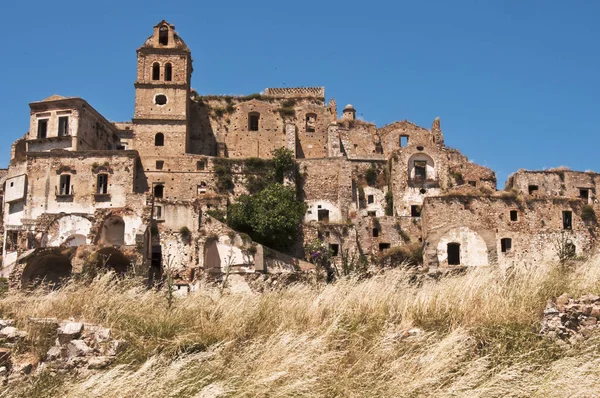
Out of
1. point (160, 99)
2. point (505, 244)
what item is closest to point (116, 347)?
point (505, 244)

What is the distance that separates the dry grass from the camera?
332 inches

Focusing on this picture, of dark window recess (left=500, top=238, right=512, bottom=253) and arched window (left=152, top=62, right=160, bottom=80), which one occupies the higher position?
arched window (left=152, top=62, right=160, bottom=80)

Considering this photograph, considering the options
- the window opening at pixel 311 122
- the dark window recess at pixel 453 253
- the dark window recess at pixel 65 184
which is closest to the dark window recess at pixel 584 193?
the dark window recess at pixel 453 253

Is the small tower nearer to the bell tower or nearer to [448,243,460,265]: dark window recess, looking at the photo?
the bell tower

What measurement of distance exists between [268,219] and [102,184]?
41.0ft

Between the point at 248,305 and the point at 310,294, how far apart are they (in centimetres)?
162

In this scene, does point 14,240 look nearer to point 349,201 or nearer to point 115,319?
point 349,201

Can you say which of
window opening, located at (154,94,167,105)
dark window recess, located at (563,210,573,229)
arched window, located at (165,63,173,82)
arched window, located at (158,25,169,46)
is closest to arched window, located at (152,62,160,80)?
arched window, located at (165,63,173,82)

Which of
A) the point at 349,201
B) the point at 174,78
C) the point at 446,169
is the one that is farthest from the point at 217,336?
the point at 174,78

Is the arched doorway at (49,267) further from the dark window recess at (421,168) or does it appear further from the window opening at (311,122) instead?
the window opening at (311,122)

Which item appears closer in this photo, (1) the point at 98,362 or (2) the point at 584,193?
(1) the point at 98,362

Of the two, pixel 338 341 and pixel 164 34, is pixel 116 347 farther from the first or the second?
pixel 164 34

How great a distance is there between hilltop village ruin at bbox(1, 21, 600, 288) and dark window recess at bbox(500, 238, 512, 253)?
0.06 meters

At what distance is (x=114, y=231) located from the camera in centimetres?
3628
